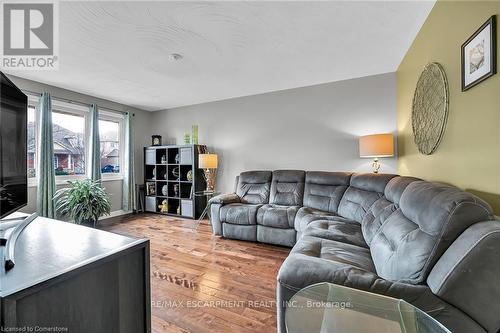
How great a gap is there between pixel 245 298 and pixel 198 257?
99cm

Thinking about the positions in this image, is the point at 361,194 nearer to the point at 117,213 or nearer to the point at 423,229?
the point at 423,229

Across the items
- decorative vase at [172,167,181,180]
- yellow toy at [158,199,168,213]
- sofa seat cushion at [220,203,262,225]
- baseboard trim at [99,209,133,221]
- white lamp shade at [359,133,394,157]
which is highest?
white lamp shade at [359,133,394,157]

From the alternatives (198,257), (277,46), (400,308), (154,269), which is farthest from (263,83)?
(400,308)

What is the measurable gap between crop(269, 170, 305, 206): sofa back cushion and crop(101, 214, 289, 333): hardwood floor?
2.51ft

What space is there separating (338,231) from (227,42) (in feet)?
7.30

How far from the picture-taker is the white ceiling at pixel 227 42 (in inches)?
73.7

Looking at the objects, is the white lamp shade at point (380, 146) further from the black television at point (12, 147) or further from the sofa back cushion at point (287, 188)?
the black television at point (12, 147)

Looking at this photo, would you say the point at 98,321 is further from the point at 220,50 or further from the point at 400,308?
the point at 220,50

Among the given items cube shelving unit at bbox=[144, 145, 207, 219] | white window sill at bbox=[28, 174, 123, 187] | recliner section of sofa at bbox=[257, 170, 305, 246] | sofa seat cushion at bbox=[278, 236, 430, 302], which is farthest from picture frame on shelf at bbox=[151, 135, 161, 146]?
sofa seat cushion at bbox=[278, 236, 430, 302]

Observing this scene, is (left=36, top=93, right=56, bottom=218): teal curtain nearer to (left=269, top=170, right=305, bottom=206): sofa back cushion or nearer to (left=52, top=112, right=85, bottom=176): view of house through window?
(left=52, top=112, right=85, bottom=176): view of house through window

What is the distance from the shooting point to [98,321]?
0.87 m

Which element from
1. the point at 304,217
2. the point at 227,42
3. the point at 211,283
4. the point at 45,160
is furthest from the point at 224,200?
the point at 45,160

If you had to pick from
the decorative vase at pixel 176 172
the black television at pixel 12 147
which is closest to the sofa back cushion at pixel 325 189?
the decorative vase at pixel 176 172

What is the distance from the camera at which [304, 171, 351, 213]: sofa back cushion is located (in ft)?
10.1
